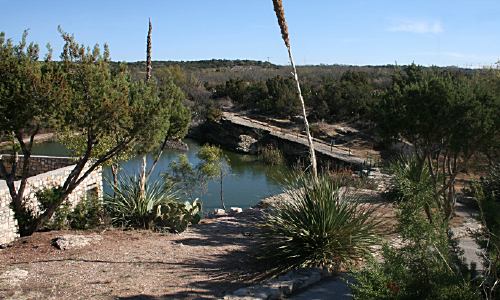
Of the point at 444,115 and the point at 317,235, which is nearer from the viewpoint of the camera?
the point at 317,235

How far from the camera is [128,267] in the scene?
8031 mm

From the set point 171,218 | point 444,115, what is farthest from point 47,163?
point 444,115

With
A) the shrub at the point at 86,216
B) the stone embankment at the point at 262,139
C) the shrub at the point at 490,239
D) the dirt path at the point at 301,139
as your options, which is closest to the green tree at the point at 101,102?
the shrub at the point at 86,216

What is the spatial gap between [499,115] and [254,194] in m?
13.0

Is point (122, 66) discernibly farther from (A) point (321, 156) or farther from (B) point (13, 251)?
(A) point (321, 156)

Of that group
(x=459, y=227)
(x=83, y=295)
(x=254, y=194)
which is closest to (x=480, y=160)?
(x=459, y=227)

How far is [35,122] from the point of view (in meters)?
8.84

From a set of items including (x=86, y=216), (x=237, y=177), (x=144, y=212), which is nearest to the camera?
(x=86, y=216)

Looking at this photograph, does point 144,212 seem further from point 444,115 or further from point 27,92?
point 444,115

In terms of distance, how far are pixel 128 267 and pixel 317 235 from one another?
9.53 ft

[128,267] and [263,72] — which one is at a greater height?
[263,72]

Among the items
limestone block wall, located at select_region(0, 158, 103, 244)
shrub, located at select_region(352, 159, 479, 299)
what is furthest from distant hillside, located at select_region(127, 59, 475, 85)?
shrub, located at select_region(352, 159, 479, 299)

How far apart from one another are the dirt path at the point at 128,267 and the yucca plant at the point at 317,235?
0.62 m

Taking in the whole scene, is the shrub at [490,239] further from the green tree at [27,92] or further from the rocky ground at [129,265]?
the green tree at [27,92]
